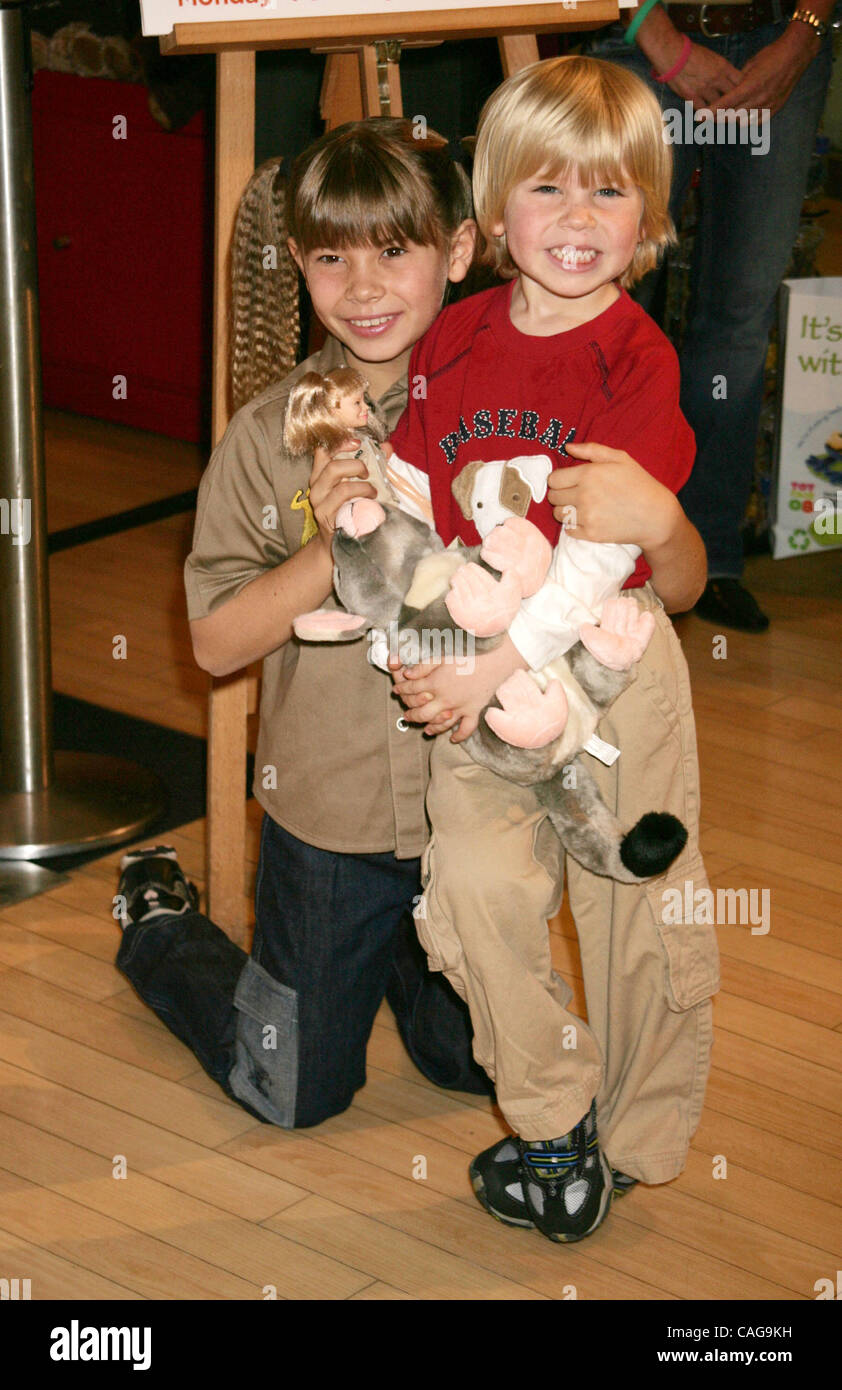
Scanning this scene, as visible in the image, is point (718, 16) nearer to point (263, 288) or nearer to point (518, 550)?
point (263, 288)

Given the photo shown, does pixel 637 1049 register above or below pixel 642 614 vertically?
below

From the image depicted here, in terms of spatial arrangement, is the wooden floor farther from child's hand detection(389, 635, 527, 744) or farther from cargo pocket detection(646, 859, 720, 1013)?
child's hand detection(389, 635, 527, 744)

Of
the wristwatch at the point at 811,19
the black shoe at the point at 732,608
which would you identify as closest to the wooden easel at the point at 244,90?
the wristwatch at the point at 811,19

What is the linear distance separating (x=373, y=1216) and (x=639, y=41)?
192cm

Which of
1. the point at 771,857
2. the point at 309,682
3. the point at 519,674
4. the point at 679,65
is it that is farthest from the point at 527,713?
the point at 679,65

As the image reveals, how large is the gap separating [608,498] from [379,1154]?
2.49 ft

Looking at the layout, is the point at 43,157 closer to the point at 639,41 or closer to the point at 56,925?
the point at 639,41

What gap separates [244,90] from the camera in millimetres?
1794

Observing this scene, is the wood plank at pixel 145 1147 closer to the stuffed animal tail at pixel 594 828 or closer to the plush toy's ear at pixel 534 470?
the stuffed animal tail at pixel 594 828

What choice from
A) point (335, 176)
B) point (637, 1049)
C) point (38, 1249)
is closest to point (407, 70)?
point (335, 176)

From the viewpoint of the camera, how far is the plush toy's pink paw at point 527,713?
1363mm

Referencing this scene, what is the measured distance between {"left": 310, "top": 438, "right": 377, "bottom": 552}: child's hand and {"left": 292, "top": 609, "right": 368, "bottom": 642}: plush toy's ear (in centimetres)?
7

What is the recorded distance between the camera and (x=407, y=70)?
2482mm

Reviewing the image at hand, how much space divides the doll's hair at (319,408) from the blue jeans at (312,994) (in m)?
0.43
